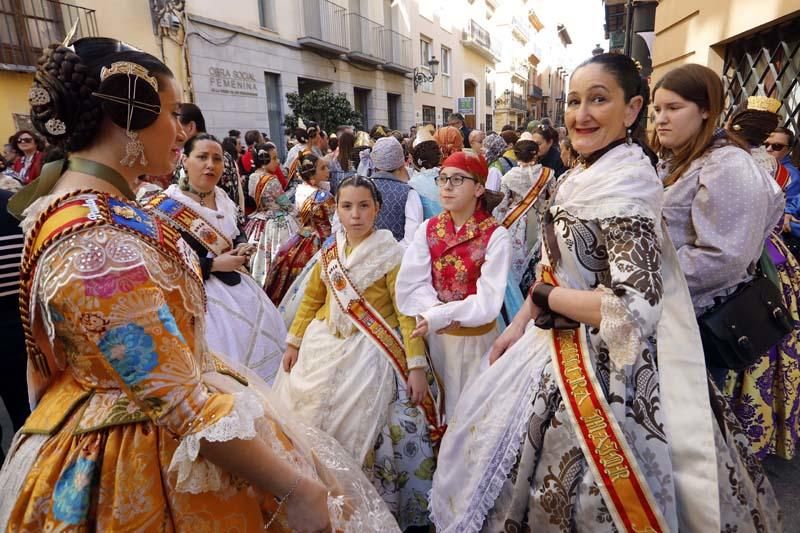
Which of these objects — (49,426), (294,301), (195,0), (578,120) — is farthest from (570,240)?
(195,0)

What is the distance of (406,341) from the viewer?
235 centimetres

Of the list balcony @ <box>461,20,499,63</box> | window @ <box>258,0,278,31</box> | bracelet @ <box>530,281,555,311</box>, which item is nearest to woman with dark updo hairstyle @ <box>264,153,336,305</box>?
bracelet @ <box>530,281,555,311</box>

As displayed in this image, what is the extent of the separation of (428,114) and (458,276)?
79.0 feet

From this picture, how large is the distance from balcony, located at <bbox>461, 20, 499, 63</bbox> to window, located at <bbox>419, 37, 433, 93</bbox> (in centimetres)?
439

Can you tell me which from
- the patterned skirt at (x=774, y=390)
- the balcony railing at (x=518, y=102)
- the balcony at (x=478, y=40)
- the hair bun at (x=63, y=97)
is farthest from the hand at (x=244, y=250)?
the balcony railing at (x=518, y=102)

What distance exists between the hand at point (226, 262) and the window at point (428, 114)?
22.8 m

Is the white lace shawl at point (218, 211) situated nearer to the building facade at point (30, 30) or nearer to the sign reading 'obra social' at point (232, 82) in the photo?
the building facade at point (30, 30)

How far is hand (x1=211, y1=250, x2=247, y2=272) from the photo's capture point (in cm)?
273

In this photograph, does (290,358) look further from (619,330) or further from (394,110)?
(394,110)

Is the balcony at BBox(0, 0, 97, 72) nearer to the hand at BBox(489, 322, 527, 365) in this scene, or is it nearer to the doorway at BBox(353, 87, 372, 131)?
the hand at BBox(489, 322, 527, 365)

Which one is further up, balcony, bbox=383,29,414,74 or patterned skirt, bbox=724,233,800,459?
balcony, bbox=383,29,414,74

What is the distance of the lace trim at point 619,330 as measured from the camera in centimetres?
134

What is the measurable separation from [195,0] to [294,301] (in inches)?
445

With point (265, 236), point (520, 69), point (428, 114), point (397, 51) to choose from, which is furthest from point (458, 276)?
point (520, 69)
